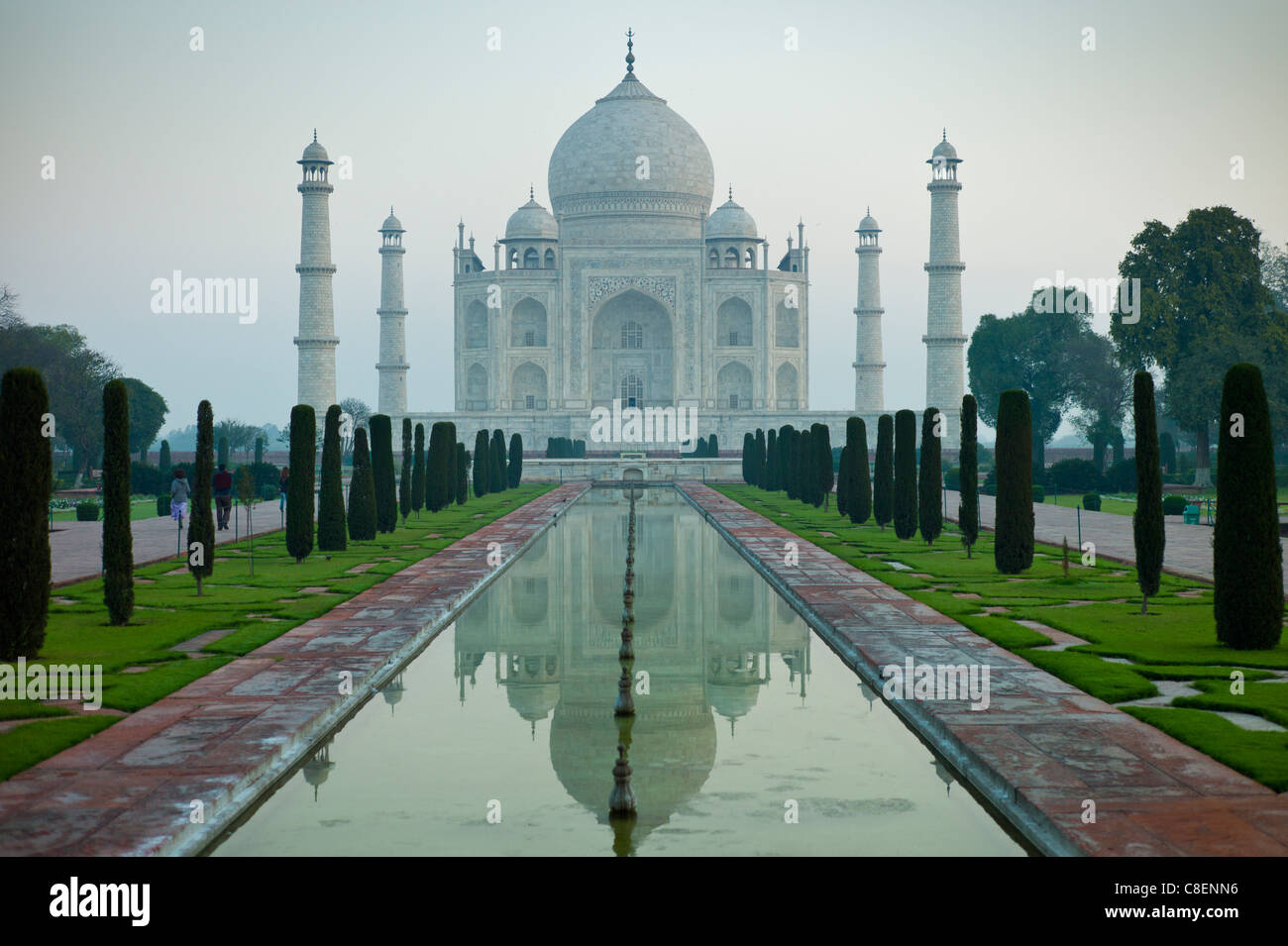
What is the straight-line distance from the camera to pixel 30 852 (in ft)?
15.3

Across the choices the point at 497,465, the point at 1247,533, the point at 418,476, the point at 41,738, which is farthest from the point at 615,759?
the point at 497,465

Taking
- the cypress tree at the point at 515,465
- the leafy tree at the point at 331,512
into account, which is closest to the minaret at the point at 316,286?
the cypress tree at the point at 515,465

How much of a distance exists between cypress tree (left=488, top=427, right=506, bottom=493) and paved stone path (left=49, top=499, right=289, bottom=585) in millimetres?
8264

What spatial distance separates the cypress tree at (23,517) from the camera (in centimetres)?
849

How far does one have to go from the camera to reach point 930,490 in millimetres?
17406

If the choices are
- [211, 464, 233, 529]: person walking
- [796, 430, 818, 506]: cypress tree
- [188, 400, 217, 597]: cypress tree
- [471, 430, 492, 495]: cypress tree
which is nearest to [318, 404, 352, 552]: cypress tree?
[211, 464, 233, 529]: person walking

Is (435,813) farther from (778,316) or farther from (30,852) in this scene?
(778,316)

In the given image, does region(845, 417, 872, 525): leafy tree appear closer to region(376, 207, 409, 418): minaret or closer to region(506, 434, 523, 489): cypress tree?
region(506, 434, 523, 489): cypress tree

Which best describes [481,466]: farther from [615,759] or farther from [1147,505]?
[615,759]

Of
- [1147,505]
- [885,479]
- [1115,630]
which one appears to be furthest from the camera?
[885,479]

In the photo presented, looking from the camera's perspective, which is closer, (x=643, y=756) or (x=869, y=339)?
(x=643, y=756)

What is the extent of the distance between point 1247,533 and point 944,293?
127 feet

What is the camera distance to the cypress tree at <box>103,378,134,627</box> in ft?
32.7
